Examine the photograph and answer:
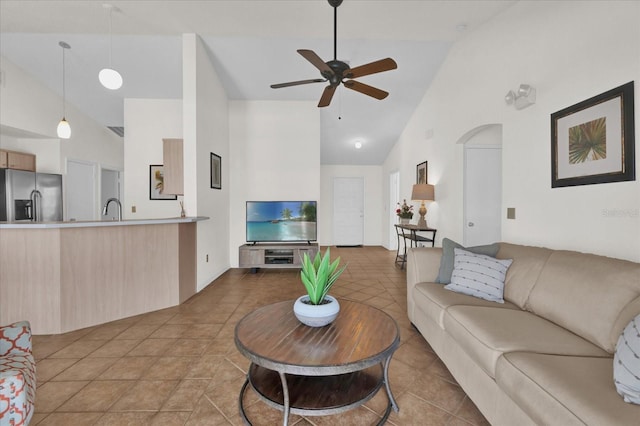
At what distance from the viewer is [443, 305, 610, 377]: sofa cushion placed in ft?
4.40

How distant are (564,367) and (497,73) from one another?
9.40ft

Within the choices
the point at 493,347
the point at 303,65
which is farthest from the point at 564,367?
the point at 303,65

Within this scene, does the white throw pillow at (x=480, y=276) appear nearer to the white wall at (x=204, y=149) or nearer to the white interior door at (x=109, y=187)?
the white wall at (x=204, y=149)

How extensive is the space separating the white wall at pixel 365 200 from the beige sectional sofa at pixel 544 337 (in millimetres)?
5276

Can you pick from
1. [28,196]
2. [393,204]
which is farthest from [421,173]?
[28,196]

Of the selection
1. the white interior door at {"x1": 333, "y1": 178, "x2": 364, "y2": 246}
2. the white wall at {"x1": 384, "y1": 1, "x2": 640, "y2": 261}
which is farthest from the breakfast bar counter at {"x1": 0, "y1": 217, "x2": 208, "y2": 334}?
the white interior door at {"x1": 333, "y1": 178, "x2": 364, "y2": 246}

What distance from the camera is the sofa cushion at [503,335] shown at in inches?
52.7

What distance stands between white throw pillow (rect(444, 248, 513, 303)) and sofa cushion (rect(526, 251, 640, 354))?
0.22 m

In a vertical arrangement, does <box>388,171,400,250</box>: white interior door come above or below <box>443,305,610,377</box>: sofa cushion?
above

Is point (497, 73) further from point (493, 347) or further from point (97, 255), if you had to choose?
point (97, 255)

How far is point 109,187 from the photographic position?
20.7 feet

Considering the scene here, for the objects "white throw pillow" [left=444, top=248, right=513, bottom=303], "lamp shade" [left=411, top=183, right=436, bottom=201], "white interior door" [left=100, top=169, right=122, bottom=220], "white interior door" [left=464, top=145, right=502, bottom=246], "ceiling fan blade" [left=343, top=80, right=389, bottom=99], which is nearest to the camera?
"white throw pillow" [left=444, top=248, right=513, bottom=303]

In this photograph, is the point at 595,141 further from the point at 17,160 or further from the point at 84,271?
the point at 17,160

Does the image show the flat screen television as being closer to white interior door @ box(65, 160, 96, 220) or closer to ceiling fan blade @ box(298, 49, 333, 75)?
ceiling fan blade @ box(298, 49, 333, 75)
